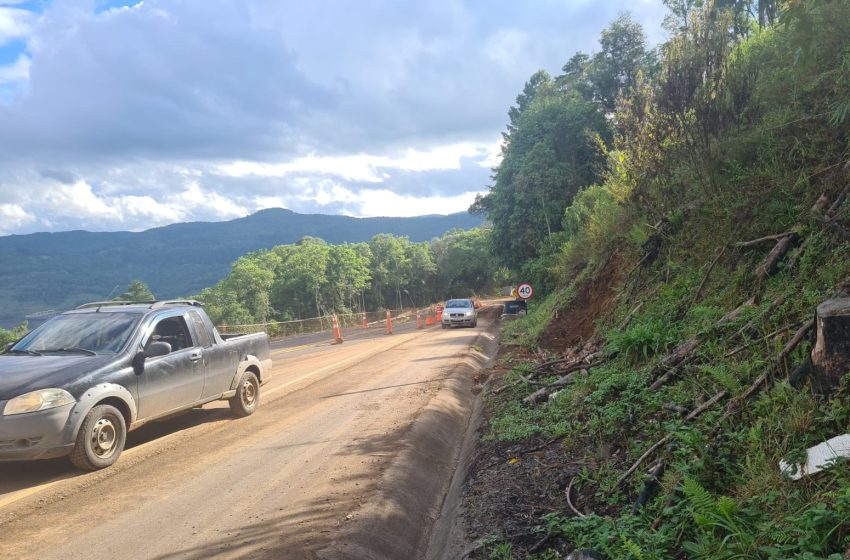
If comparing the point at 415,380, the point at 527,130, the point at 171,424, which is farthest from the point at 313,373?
the point at 527,130

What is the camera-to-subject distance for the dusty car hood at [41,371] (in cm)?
553

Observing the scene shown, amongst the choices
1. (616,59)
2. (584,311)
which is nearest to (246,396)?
(584,311)

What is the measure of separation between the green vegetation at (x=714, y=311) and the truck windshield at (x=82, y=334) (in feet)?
15.8

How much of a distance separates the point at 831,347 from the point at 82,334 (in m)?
7.68

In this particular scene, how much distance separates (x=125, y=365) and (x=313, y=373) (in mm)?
6907

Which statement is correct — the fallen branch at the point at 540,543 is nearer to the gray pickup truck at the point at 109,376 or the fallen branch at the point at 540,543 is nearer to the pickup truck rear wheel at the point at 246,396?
the gray pickup truck at the point at 109,376

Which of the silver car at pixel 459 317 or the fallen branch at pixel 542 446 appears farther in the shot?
the silver car at pixel 459 317

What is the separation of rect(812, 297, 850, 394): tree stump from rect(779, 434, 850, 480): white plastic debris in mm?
633

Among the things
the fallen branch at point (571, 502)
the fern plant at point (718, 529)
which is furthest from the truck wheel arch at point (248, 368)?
the fern plant at point (718, 529)

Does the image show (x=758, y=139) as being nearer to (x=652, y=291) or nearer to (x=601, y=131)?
(x=652, y=291)

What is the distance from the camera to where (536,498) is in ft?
16.3

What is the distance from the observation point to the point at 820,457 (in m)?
3.40

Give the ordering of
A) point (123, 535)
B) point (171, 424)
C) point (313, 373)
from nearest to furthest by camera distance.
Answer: point (123, 535) → point (171, 424) → point (313, 373)

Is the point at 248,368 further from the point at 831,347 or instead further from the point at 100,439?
the point at 831,347
